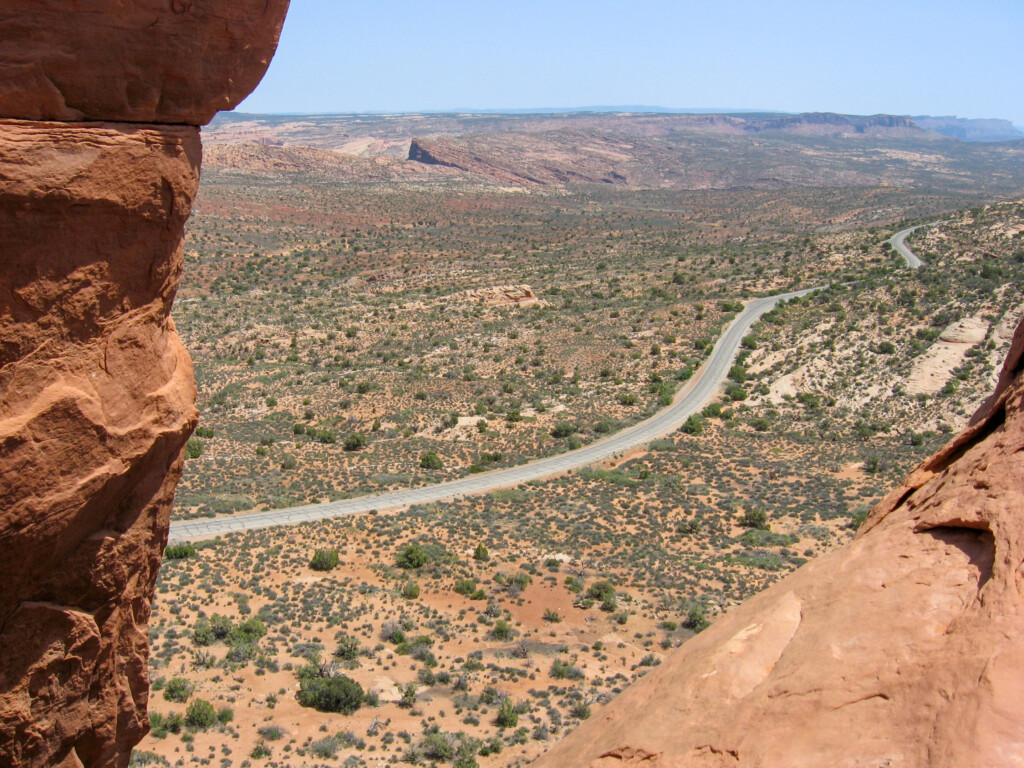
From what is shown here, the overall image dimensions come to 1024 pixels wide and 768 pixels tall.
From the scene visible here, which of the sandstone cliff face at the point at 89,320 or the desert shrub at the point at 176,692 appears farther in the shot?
the desert shrub at the point at 176,692

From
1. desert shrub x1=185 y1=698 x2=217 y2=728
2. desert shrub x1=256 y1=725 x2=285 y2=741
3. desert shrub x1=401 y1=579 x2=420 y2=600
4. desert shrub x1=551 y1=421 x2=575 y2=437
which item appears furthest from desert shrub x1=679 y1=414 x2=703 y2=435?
desert shrub x1=185 y1=698 x2=217 y2=728

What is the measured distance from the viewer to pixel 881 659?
5.68 m

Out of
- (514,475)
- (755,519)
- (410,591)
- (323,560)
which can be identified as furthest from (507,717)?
(514,475)

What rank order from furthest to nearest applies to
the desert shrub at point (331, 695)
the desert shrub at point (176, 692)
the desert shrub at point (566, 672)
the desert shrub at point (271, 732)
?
1. the desert shrub at point (566, 672)
2. the desert shrub at point (331, 695)
3. the desert shrub at point (176, 692)
4. the desert shrub at point (271, 732)

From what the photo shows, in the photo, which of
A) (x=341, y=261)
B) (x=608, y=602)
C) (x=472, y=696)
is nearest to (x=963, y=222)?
(x=341, y=261)

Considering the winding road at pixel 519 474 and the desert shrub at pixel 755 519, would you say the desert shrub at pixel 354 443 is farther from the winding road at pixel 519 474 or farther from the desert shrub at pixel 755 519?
the desert shrub at pixel 755 519

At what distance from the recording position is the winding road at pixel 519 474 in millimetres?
30938

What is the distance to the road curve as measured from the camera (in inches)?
1217

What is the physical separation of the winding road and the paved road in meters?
25.8

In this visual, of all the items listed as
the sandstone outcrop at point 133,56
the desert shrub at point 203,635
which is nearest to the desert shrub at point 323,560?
the desert shrub at point 203,635

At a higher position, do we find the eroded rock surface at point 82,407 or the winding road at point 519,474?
the eroded rock surface at point 82,407

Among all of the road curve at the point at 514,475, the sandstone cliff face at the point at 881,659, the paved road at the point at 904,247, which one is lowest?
the road curve at the point at 514,475

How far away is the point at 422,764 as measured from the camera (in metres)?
17.2

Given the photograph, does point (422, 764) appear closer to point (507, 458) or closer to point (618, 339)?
point (507, 458)
